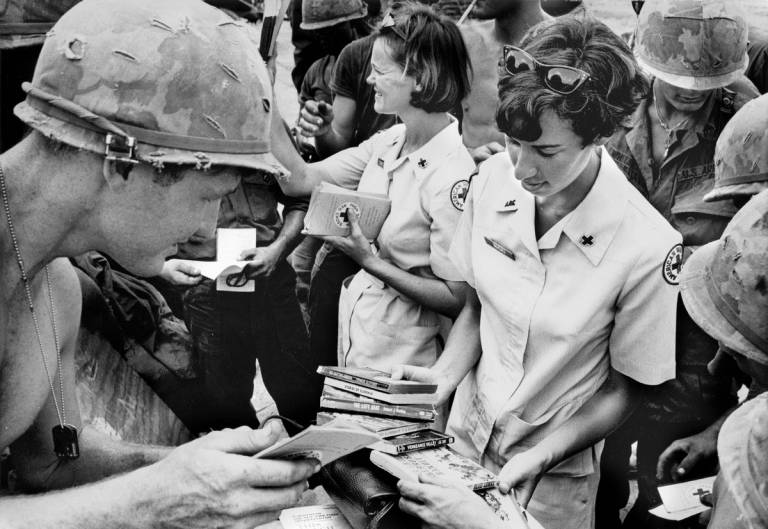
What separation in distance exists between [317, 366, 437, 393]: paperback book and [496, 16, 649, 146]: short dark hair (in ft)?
2.83

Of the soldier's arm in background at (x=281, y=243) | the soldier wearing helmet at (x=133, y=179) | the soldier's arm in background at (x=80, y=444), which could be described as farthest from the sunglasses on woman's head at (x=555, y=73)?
the soldier's arm in background at (x=281, y=243)

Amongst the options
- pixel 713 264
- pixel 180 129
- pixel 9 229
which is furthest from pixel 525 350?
pixel 9 229

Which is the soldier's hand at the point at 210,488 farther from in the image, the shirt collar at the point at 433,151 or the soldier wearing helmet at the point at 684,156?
the shirt collar at the point at 433,151

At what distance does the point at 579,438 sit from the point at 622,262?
592 mm

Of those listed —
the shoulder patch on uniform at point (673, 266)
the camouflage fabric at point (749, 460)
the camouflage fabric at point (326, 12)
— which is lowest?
the shoulder patch on uniform at point (673, 266)

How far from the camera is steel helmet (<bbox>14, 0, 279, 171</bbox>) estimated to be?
1889 mm

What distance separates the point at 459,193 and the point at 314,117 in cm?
140

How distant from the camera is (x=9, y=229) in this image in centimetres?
202

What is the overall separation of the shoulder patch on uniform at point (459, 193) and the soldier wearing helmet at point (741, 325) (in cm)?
164

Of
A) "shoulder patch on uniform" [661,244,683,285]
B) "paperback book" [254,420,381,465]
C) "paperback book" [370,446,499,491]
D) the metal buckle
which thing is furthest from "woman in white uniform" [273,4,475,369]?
the metal buckle

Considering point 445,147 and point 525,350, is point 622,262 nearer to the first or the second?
point 525,350

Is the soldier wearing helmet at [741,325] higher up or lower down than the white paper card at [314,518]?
higher up

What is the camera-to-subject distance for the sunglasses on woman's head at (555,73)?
2592mm

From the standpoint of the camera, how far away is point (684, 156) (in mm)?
3588
